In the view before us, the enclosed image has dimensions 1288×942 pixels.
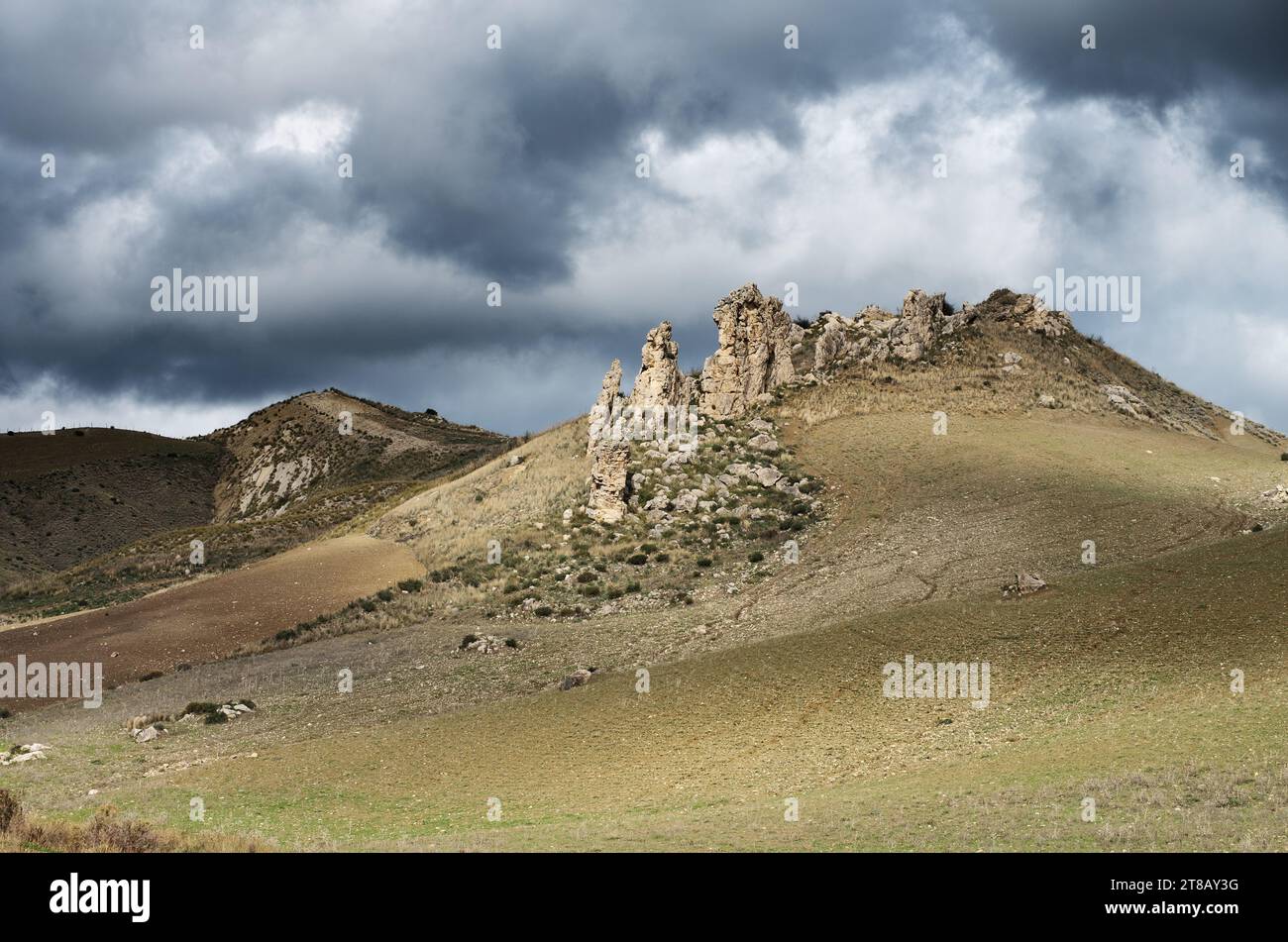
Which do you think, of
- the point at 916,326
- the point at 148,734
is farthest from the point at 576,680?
the point at 916,326

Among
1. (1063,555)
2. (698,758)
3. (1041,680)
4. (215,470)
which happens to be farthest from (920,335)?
(215,470)

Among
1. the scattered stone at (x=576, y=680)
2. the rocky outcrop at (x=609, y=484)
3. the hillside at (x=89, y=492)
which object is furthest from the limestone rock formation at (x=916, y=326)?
the hillside at (x=89, y=492)

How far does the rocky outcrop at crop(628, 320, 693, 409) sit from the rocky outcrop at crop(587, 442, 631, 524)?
1045 cm

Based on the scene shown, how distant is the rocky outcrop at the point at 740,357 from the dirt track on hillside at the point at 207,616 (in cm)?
2319

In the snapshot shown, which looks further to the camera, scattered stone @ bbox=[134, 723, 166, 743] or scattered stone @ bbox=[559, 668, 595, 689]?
scattered stone @ bbox=[559, 668, 595, 689]

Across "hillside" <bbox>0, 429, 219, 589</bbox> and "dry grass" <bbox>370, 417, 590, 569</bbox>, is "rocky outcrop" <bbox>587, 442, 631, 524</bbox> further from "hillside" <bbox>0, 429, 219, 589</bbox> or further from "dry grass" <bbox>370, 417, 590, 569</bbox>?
"hillside" <bbox>0, 429, 219, 589</bbox>

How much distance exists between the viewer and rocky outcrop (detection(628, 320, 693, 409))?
64.5 meters

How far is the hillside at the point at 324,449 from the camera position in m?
113

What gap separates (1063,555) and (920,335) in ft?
131

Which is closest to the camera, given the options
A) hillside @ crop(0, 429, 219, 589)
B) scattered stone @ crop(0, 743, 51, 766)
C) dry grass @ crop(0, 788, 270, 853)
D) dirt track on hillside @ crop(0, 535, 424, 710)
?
dry grass @ crop(0, 788, 270, 853)

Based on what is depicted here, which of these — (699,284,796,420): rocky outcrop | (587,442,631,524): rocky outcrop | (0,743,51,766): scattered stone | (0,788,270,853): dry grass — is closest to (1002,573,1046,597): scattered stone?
(587,442,631,524): rocky outcrop

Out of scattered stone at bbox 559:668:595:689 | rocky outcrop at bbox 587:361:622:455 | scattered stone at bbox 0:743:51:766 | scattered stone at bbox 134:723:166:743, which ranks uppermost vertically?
rocky outcrop at bbox 587:361:622:455
